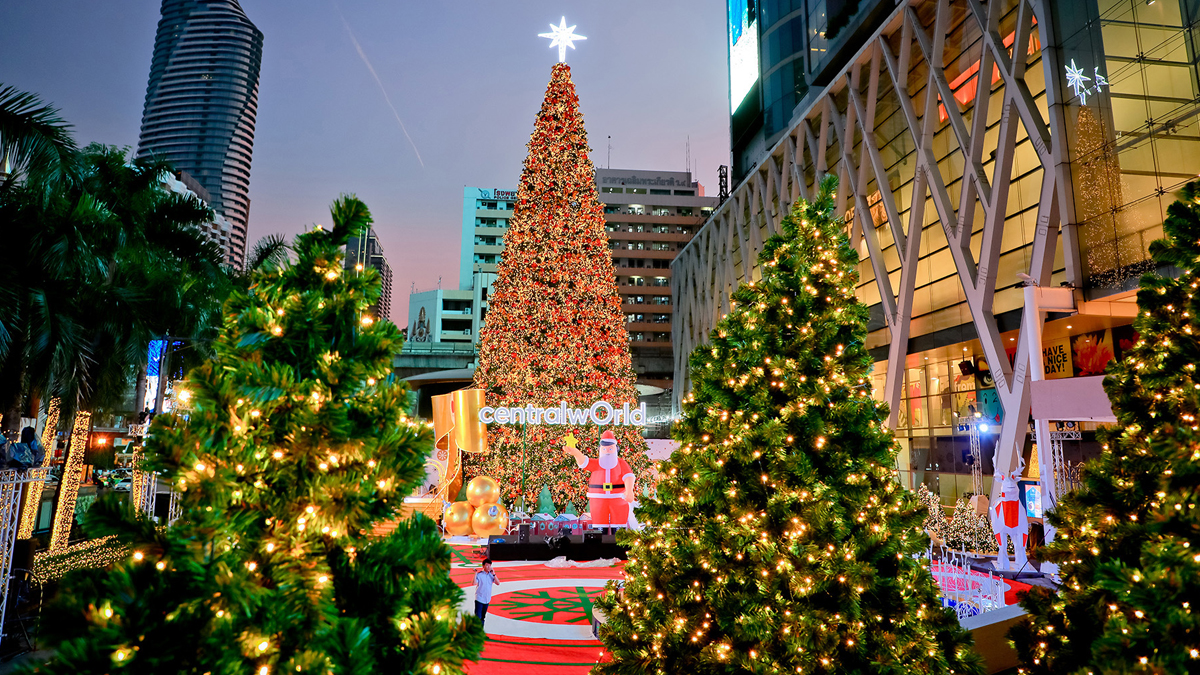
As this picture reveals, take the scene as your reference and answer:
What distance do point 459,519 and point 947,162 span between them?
71.8 feet

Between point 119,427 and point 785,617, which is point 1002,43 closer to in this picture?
point 785,617

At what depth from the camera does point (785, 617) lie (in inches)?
160

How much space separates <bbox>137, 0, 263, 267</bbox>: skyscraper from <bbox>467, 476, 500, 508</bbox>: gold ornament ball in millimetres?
196145

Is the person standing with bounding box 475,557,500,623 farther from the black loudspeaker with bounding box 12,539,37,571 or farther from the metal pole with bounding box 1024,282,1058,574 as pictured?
the metal pole with bounding box 1024,282,1058,574

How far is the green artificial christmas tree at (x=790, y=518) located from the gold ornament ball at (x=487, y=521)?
30.1 feet

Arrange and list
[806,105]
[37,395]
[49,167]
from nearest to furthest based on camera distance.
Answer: [49,167]
[37,395]
[806,105]

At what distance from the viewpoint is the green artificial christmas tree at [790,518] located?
4.12 metres

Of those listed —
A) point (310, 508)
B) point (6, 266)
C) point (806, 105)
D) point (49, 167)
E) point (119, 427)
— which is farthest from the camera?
point (119, 427)

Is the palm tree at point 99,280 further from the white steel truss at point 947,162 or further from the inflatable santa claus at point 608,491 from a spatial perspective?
the white steel truss at point 947,162

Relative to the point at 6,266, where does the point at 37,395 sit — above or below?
below

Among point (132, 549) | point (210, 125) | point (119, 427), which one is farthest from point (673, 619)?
point (210, 125)

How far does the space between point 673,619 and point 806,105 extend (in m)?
32.9

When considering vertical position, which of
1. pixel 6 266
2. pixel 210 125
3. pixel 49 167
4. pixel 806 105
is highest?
pixel 210 125

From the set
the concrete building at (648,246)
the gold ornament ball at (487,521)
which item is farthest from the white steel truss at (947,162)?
the concrete building at (648,246)
